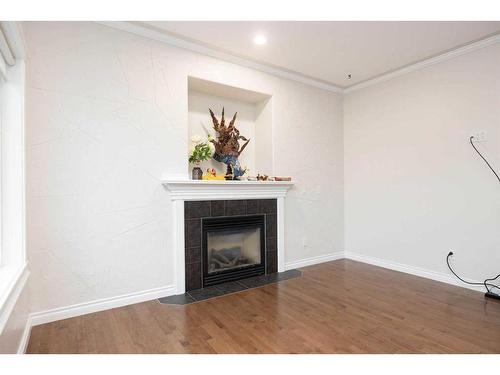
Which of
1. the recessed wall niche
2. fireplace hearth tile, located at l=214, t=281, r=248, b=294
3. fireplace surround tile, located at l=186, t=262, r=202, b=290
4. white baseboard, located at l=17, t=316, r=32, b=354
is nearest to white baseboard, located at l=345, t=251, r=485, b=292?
the recessed wall niche

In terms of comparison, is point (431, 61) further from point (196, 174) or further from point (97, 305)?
point (97, 305)

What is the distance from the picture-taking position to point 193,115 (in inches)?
135

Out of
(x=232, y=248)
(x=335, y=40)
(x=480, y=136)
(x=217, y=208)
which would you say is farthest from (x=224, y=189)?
(x=480, y=136)

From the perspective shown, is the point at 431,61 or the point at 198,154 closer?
the point at 198,154

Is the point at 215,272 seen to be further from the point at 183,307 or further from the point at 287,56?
the point at 287,56

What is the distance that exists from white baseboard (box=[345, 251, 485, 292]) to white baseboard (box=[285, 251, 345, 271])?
0.19 metres

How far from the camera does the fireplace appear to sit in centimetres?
315

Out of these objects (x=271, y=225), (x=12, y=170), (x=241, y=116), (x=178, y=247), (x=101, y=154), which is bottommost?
(x=178, y=247)

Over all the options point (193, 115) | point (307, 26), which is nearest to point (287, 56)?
point (307, 26)

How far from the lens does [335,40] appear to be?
2.95m

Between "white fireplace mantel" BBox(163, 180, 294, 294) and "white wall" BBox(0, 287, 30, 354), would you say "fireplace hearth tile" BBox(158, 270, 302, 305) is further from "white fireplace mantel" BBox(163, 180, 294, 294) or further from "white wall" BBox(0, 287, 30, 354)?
"white wall" BBox(0, 287, 30, 354)

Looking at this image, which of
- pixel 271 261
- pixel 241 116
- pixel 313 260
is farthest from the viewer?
pixel 313 260

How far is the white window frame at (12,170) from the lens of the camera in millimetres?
1968

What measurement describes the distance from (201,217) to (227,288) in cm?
82
